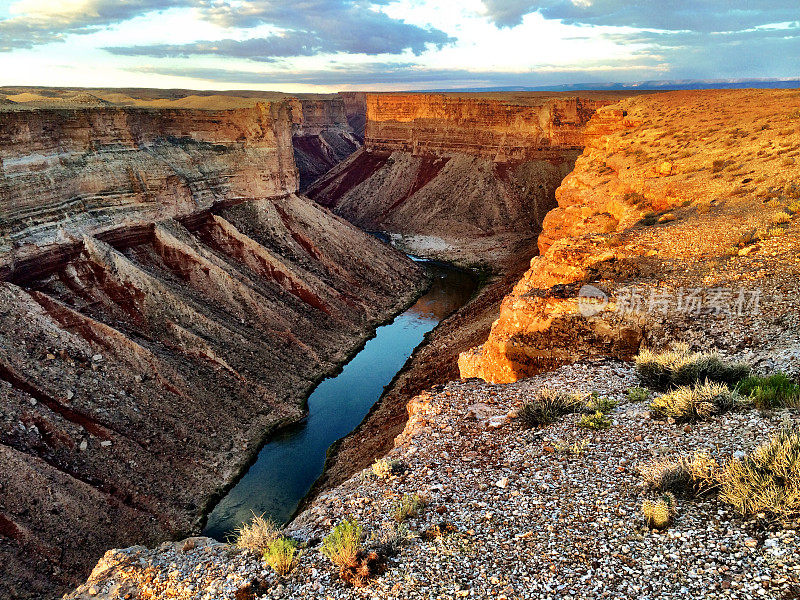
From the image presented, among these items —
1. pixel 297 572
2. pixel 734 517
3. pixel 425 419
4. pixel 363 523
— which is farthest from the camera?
pixel 425 419

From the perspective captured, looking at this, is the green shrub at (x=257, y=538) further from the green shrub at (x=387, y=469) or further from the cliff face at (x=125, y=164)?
the cliff face at (x=125, y=164)

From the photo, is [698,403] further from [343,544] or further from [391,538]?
[343,544]

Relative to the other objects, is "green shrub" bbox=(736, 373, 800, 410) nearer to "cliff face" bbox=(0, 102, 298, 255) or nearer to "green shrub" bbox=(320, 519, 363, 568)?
"green shrub" bbox=(320, 519, 363, 568)

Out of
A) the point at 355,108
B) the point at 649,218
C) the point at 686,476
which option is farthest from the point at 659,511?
the point at 355,108

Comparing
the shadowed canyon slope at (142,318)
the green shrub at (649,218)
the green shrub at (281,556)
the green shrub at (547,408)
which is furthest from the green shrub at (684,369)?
the shadowed canyon slope at (142,318)

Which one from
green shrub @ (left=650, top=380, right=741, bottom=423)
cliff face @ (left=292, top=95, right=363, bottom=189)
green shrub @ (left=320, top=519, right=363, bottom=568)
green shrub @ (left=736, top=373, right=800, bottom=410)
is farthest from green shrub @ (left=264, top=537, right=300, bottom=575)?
cliff face @ (left=292, top=95, right=363, bottom=189)

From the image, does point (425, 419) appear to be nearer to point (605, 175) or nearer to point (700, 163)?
point (700, 163)

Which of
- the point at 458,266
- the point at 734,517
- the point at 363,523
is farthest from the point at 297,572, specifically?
the point at 458,266
